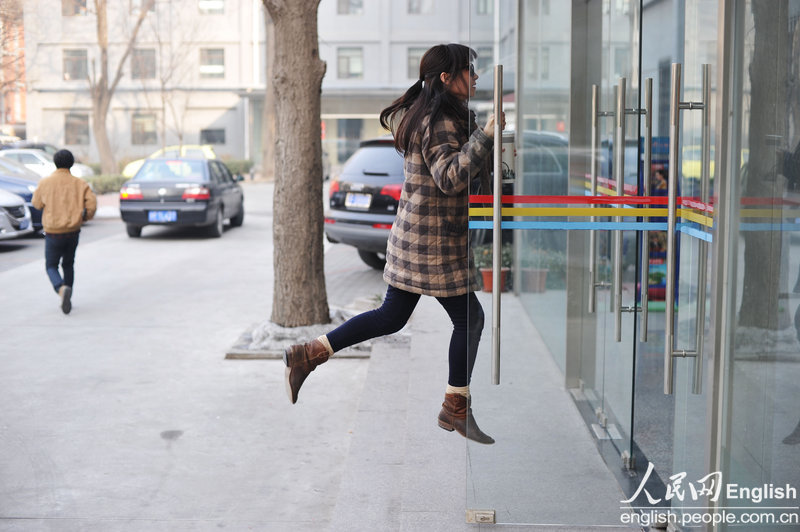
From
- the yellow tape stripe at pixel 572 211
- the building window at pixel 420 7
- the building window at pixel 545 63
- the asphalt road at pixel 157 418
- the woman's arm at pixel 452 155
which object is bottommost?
the asphalt road at pixel 157 418

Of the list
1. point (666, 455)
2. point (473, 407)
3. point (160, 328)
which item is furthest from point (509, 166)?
point (160, 328)

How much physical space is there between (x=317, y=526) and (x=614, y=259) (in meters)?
1.89

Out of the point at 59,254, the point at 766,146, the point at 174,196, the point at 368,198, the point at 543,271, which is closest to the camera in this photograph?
the point at 766,146

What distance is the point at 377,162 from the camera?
13219 millimetres

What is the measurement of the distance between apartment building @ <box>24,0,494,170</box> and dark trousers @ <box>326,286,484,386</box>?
48.5 m

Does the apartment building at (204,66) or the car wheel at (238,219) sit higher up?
the apartment building at (204,66)

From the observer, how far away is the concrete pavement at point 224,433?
4.64m

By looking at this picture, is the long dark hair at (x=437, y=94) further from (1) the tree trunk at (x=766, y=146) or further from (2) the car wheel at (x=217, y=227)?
(2) the car wheel at (x=217, y=227)

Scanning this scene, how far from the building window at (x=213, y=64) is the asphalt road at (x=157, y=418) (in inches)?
1705

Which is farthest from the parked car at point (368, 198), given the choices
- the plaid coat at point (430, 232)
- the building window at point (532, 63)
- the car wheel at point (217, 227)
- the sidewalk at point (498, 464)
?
the plaid coat at point (430, 232)

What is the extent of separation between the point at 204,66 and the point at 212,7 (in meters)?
3.07

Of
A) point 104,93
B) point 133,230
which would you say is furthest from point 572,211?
point 104,93

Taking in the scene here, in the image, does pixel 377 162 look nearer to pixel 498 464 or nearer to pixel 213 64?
pixel 498 464

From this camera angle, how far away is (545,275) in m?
7.15
